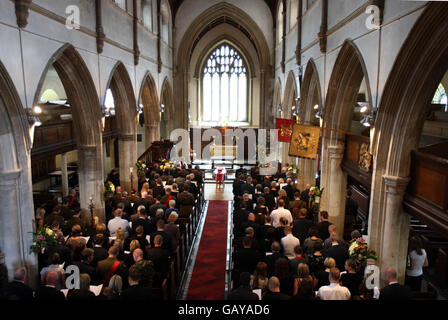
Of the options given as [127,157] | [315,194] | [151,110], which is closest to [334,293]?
[315,194]

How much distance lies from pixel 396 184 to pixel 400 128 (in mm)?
978

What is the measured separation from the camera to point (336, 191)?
33.4 ft

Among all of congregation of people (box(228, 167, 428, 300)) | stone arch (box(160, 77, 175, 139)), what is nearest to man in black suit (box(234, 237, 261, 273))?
congregation of people (box(228, 167, 428, 300))

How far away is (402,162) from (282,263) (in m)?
2.80

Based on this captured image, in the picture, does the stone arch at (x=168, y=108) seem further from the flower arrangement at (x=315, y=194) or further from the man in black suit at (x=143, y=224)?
the man in black suit at (x=143, y=224)

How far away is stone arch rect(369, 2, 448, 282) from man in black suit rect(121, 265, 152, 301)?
430cm

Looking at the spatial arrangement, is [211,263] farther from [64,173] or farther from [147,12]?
[147,12]

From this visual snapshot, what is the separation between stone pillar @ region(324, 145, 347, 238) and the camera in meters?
10.1

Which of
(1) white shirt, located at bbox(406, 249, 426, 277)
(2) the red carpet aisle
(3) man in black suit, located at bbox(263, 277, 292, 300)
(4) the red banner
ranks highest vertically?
(4) the red banner

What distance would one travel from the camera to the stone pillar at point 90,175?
10.6 metres

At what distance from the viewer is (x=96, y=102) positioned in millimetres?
10445

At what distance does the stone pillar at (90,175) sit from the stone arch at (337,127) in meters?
6.55

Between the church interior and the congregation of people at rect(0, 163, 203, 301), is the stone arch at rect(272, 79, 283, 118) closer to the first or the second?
the church interior
